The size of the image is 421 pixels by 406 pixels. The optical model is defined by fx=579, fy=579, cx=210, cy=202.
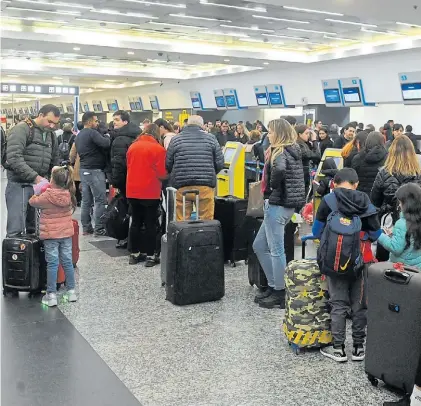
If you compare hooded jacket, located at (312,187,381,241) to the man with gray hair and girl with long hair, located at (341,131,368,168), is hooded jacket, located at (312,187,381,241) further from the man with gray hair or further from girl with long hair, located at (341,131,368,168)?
girl with long hair, located at (341,131,368,168)

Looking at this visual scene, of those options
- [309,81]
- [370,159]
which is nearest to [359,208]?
[370,159]

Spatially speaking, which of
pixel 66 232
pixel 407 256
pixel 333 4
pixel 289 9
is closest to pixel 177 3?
pixel 289 9

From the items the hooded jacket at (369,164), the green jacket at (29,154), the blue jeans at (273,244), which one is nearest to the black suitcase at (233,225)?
the blue jeans at (273,244)

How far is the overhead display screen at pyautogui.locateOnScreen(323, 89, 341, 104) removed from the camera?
52.4 ft

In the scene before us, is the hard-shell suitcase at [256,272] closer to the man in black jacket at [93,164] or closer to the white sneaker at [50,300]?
the white sneaker at [50,300]

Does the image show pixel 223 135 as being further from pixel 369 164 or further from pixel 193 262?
pixel 193 262

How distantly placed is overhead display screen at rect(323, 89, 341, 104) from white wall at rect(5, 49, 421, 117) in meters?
0.41

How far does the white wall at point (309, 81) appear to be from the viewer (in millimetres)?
14406

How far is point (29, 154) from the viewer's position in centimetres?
537

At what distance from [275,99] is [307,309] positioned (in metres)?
15.2

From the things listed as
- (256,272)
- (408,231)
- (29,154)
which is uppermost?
(29,154)

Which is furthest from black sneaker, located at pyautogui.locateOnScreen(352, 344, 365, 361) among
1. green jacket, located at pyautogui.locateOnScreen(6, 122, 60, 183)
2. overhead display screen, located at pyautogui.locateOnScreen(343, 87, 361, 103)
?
overhead display screen, located at pyautogui.locateOnScreen(343, 87, 361, 103)

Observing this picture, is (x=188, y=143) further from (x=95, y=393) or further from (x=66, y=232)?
(x=95, y=393)

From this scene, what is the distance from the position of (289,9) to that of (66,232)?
272 inches
